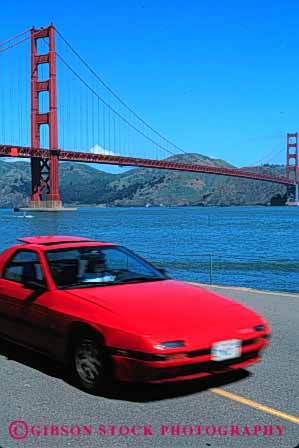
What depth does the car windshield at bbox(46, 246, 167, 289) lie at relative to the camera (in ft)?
17.2

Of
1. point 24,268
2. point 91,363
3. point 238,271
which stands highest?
point 24,268

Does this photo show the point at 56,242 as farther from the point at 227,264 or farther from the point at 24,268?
the point at 227,264

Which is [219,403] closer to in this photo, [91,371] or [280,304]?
[91,371]

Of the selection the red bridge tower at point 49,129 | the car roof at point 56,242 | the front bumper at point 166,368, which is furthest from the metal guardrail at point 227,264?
the red bridge tower at point 49,129

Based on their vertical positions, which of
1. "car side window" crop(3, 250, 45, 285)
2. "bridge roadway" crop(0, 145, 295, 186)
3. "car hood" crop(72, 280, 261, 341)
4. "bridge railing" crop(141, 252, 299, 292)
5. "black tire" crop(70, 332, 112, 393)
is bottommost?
"bridge railing" crop(141, 252, 299, 292)

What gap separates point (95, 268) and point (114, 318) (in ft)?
3.47

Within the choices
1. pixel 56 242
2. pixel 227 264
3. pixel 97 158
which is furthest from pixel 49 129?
pixel 56 242

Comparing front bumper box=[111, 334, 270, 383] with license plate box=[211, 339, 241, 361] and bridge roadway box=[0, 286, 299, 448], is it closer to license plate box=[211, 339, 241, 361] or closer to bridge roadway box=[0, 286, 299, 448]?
license plate box=[211, 339, 241, 361]

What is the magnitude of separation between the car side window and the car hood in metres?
0.59

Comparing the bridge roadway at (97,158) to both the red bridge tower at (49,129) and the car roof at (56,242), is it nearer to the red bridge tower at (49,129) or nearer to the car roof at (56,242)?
the red bridge tower at (49,129)

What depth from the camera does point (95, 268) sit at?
5426 millimetres

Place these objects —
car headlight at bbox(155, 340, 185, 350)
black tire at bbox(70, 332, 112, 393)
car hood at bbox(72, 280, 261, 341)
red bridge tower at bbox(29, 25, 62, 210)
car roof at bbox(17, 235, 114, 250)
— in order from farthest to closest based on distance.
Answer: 1. red bridge tower at bbox(29, 25, 62, 210)
2. car roof at bbox(17, 235, 114, 250)
3. black tire at bbox(70, 332, 112, 393)
4. car hood at bbox(72, 280, 261, 341)
5. car headlight at bbox(155, 340, 185, 350)

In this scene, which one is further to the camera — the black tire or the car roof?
the car roof

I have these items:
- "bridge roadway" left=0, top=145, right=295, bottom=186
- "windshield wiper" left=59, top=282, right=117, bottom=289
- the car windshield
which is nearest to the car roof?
the car windshield
